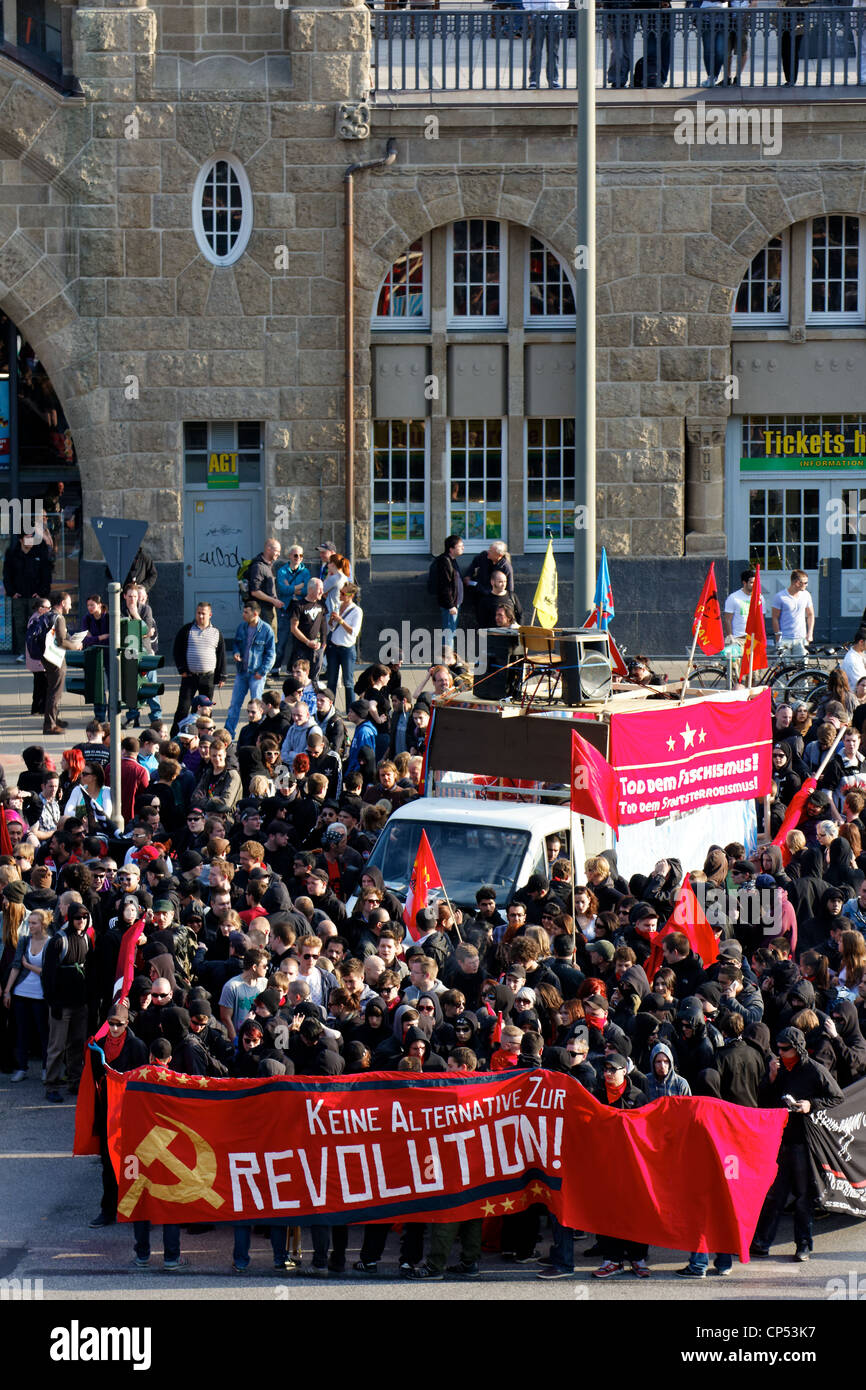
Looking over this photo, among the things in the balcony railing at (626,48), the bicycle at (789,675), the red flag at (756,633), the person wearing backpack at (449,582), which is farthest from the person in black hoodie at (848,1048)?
the balcony railing at (626,48)

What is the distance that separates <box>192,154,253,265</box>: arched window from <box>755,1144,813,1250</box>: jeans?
17.4 meters

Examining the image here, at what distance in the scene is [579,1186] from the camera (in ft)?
39.6

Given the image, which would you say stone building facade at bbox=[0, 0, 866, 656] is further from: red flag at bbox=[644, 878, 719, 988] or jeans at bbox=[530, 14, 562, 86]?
red flag at bbox=[644, 878, 719, 988]

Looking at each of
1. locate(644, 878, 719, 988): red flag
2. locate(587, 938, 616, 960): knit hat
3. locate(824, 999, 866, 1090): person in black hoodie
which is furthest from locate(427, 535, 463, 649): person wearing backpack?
locate(824, 999, 866, 1090): person in black hoodie

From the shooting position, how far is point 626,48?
2723 centimetres

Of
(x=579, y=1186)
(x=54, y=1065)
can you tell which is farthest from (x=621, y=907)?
(x=54, y=1065)

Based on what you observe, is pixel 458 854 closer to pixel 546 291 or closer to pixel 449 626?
pixel 449 626

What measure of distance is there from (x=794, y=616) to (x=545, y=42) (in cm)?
859

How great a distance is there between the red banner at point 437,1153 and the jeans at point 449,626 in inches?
578

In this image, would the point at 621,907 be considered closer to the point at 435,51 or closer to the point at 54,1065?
the point at 54,1065

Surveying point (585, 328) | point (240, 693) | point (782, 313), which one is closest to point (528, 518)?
point (782, 313)

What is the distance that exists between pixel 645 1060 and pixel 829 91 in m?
18.1

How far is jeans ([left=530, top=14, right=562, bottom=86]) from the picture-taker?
27.0 metres

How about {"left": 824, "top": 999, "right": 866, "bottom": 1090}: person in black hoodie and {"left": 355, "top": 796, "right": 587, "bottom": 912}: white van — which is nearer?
{"left": 824, "top": 999, "right": 866, "bottom": 1090}: person in black hoodie
